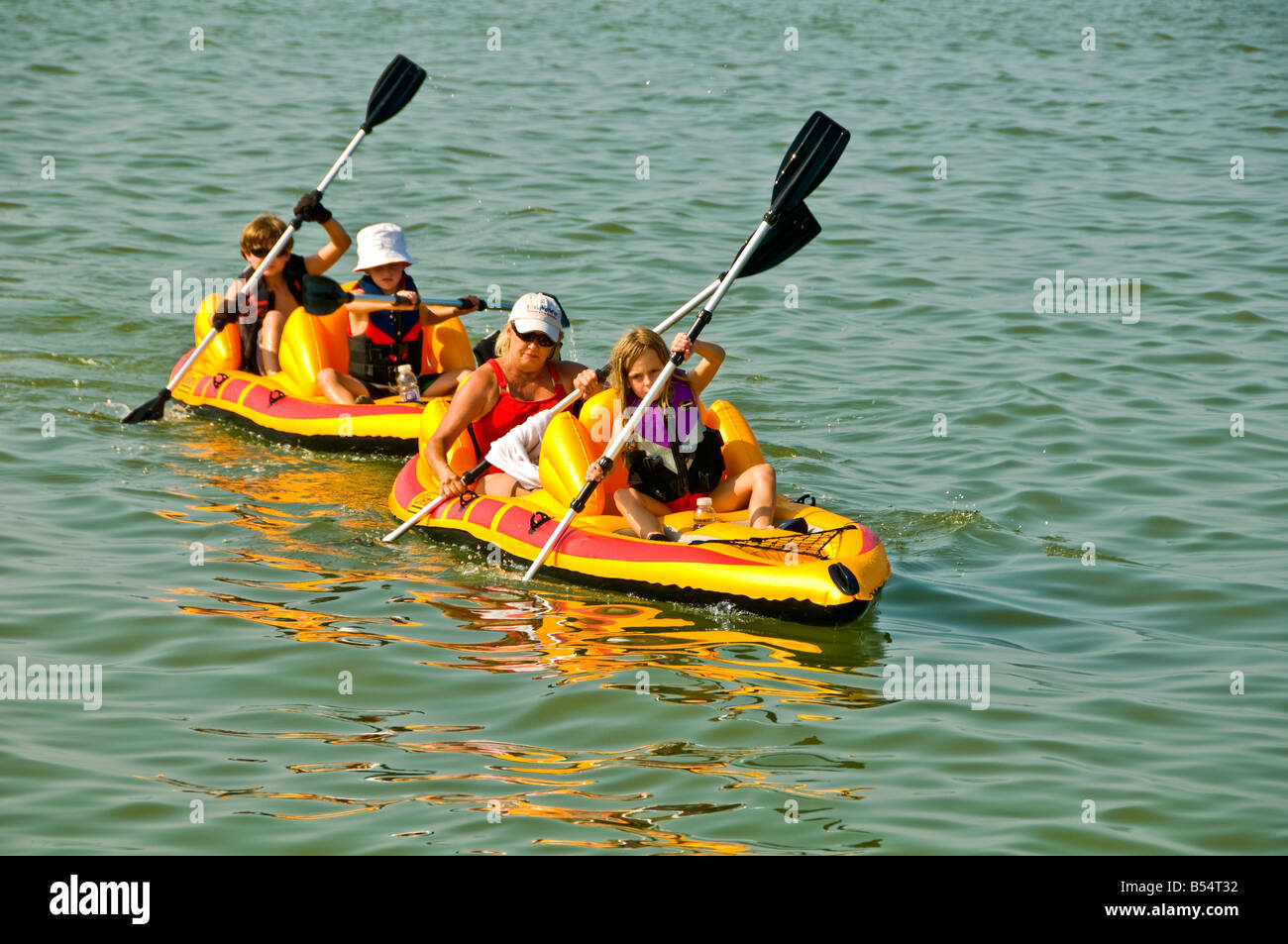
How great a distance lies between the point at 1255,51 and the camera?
21.3 m

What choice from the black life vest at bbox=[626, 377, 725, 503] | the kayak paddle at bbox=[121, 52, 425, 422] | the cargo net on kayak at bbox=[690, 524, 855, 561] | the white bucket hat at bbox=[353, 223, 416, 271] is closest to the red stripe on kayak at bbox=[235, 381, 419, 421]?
the kayak paddle at bbox=[121, 52, 425, 422]

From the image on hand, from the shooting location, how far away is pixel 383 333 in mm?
9688

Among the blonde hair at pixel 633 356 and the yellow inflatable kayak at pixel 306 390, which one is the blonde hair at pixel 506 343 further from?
the yellow inflatable kayak at pixel 306 390

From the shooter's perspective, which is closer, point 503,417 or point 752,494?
point 752,494

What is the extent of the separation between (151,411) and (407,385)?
5.75 ft

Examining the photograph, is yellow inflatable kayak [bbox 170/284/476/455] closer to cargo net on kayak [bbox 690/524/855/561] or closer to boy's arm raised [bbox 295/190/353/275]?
boy's arm raised [bbox 295/190/353/275]

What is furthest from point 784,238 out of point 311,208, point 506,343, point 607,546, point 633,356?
point 311,208

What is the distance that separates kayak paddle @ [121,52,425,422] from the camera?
32.5ft

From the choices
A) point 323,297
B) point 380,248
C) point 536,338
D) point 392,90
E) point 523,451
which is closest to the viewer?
point 536,338

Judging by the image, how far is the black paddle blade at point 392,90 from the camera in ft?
35.3

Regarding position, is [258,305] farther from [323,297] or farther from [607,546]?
[607,546]

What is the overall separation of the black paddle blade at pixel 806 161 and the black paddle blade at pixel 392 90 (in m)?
4.06

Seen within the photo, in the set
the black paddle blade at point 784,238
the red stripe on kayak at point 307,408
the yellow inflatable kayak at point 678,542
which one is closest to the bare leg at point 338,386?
the red stripe on kayak at point 307,408
